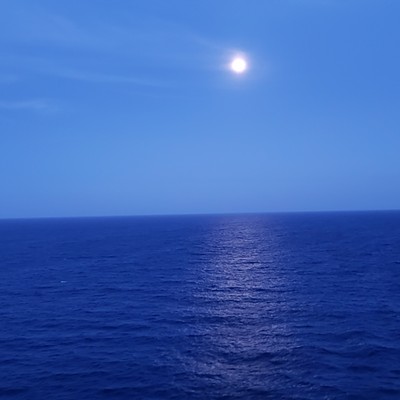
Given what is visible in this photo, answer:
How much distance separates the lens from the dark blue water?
117 ft

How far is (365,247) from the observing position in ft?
422

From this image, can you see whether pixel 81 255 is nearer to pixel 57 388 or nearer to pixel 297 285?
pixel 297 285

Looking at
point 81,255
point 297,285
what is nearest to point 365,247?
point 297,285

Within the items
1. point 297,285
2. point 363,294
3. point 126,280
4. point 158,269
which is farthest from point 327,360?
point 158,269

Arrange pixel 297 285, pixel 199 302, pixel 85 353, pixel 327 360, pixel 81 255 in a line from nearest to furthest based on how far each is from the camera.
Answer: pixel 327 360
pixel 85 353
pixel 199 302
pixel 297 285
pixel 81 255

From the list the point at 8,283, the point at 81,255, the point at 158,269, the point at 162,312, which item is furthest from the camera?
the point at 81,255

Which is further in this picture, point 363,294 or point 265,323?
point 363,294

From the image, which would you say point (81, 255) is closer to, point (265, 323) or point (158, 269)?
point (158, 269)

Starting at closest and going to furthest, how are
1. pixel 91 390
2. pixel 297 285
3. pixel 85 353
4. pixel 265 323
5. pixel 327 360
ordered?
pixel 91 390 → pixel 327 360 → pixel 85 353 → pixel 265 323 → pixel 297 285

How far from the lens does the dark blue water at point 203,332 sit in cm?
3581

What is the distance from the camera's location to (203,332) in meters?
49.3

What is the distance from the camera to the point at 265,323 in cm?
5206

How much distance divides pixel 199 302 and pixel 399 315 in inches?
1095

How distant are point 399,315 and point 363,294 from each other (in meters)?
12.0
